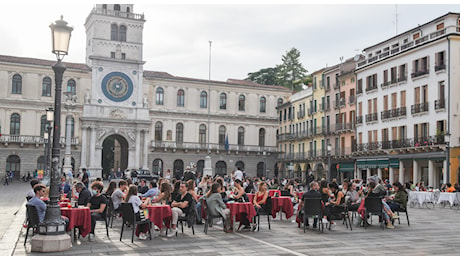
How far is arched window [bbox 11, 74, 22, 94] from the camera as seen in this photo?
198 feet

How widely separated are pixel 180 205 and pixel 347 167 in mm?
40403

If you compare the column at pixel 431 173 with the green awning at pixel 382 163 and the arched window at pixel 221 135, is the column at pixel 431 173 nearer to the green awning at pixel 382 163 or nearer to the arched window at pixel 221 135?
the green awning at pixel 382 163

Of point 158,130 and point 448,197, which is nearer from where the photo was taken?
point 448,197

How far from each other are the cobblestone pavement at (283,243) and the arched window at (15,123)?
50170 millimetres

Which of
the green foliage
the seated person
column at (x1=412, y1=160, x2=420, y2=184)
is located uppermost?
the green foliage

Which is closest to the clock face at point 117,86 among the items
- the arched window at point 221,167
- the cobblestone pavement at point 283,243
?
the arched window at point 221,167

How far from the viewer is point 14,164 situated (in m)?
59.7

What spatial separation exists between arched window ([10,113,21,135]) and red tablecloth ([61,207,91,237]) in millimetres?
52929

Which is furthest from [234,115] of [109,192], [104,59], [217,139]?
[109,192]

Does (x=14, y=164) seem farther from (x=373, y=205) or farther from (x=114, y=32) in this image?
(x=373, y=205)

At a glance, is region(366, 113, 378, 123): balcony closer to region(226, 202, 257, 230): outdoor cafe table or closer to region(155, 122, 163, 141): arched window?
region(155, 122, 163, 141): arched window

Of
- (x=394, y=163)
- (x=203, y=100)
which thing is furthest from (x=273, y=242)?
(x=203, y=100)

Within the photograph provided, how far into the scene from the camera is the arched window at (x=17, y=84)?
60.5 meters

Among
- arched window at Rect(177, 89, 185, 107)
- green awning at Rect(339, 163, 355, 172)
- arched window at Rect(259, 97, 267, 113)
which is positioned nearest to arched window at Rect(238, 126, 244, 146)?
arched window at Rect(259, 97, 267, 113)
